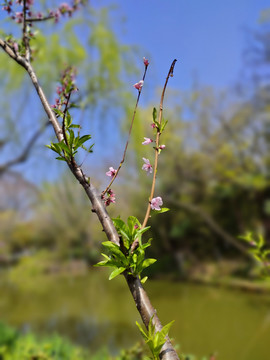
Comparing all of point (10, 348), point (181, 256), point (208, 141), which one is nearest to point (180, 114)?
point (208, 141)

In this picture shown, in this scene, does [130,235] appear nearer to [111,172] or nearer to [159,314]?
[111,172]

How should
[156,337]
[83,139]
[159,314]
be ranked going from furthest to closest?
[159,314] < [83,139] < [156,337]

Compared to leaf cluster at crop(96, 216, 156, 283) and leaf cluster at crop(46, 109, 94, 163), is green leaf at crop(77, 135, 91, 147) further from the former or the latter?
leaf cluster at crop(96, 216, 156, 283)

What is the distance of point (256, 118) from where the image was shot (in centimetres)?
967

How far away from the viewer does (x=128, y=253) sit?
461 millimetres

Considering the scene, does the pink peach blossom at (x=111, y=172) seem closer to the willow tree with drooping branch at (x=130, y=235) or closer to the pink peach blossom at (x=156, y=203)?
the willow tree with drooping branch at (x=130, y=235)

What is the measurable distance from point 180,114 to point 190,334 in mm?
7972

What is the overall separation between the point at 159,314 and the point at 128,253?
605 centimetres

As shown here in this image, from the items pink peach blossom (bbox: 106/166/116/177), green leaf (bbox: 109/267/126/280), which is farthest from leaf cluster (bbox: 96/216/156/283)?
pink peach blossom (bbox: 106/166/116/177)

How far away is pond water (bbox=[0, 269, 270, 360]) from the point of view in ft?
14.2

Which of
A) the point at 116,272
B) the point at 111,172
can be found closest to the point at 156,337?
the point at 116,272

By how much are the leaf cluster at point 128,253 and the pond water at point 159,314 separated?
3.86 meters

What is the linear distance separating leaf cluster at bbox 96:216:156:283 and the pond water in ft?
12.6

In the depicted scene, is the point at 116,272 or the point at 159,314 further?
the point at 159,314
